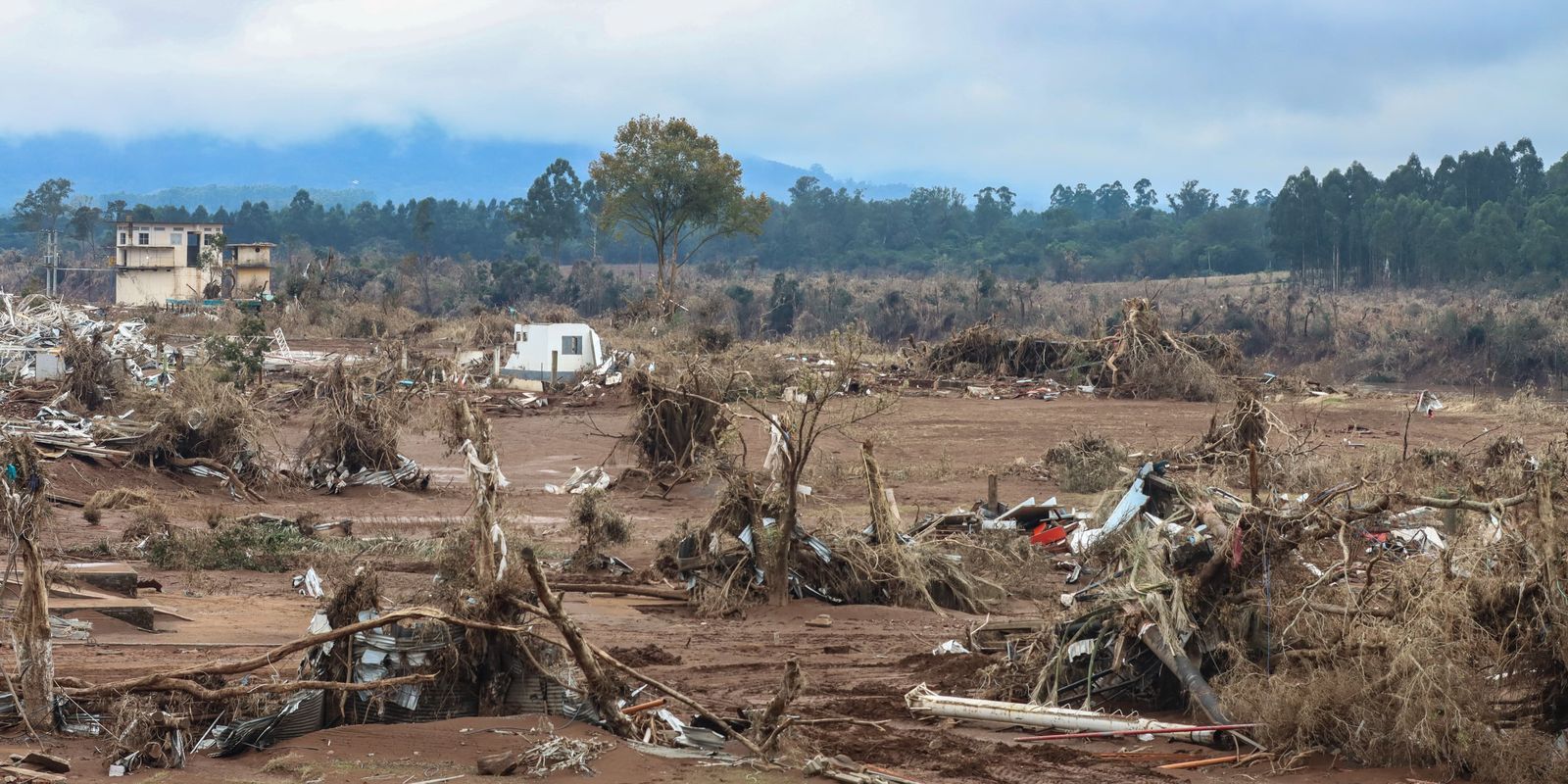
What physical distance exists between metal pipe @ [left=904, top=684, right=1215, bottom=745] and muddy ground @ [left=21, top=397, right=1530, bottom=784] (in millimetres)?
93

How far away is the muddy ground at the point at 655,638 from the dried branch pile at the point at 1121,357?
8.99 meters

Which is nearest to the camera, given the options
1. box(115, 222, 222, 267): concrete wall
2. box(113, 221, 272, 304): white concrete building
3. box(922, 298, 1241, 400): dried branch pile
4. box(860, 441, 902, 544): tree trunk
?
box(860, 441, 902, 544): tree trunk

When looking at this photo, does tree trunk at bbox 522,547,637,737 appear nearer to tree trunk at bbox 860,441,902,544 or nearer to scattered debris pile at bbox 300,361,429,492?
tree trunk at bbox 860,441,902,544

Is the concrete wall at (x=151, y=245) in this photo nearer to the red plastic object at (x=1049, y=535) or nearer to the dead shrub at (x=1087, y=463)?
the dead shrub at (x=1087, y=463)

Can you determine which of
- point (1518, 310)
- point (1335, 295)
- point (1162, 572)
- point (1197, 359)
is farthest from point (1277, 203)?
point (1162, 572)

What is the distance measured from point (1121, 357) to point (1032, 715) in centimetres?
2692

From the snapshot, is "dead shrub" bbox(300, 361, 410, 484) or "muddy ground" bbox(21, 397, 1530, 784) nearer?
"muddy ground" bbox(21, 397, 1530, 784)

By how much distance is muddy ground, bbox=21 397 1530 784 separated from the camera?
7.11 m

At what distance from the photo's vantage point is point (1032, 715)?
8305 millimetres

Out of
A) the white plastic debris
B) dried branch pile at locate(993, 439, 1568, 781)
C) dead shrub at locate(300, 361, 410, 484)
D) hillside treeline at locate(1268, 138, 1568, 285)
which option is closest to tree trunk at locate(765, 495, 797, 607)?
A: dried branch pile at locate(993, 439, 1568, 781)

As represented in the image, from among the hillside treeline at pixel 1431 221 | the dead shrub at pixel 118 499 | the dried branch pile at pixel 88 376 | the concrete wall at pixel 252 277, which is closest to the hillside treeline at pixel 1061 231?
the hillside treeline at pixel 1431 221

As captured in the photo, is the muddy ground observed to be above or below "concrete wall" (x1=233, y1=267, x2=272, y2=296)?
below

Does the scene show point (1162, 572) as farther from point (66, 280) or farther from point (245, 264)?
point (66, 280)

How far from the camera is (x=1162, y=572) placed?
8.65 meters
